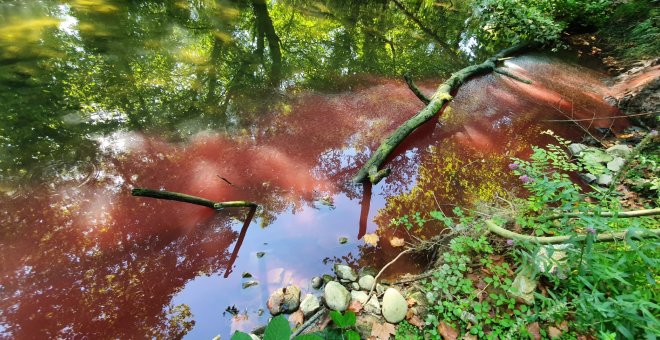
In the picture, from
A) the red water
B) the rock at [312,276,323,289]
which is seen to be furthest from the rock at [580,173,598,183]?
the rock at [312,276,323,289]

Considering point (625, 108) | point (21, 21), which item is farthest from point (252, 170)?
point (21, 21)

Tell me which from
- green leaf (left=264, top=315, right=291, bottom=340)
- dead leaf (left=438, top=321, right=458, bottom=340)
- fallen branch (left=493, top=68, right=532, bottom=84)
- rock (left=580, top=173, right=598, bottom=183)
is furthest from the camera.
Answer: fallen branch (left=493, top=68, right=532, bottom=84)

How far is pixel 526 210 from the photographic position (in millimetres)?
3062

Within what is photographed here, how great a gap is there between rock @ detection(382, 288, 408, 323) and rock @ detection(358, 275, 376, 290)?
11.6 inches

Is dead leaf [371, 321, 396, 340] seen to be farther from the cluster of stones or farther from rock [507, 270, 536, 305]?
rock [507, 270, 536, 305]

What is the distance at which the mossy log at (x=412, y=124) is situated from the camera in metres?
4.00


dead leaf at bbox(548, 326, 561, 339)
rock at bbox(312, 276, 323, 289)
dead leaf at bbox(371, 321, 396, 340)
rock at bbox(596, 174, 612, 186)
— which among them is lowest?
rock at bbox(312, 276, 323, 289)

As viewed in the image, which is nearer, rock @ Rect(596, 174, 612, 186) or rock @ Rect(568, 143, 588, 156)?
rock @ Rect(596, 174, 612, 186)

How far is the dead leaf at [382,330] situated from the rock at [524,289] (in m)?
0.93

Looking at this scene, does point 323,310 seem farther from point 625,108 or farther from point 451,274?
point 625,108

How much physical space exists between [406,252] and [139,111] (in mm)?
4568

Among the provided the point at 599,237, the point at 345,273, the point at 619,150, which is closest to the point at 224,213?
the point at 345,273

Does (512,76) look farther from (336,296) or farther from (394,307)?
(336,296)

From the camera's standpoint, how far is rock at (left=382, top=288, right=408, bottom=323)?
8.00 ft
